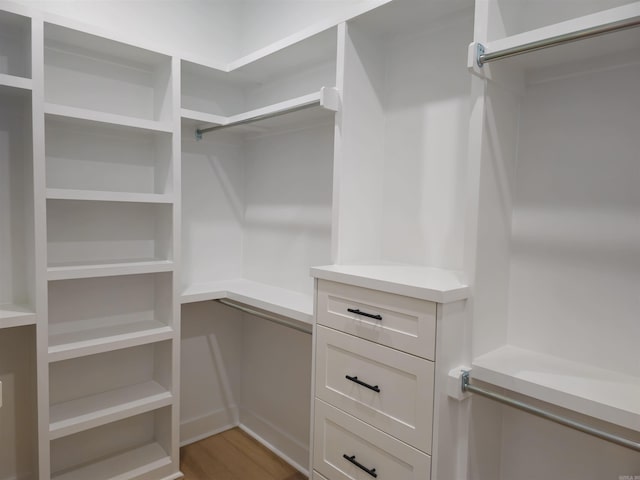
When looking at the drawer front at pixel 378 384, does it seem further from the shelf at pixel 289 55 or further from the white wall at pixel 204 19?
the white wall at pixel 204 19

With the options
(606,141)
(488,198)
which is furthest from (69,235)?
(606,141)

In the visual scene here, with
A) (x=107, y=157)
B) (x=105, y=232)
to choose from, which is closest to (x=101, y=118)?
(x=107, y=157)

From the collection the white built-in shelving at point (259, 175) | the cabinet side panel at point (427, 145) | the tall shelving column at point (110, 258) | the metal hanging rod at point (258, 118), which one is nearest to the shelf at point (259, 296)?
the white built-in shelving at point (259, 175)

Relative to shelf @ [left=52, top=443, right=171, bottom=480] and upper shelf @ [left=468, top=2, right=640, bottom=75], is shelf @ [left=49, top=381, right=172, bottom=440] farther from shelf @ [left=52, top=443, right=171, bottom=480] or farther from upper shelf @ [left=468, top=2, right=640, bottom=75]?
upper shelf @ [left=468, top=2, right=640, bottom=75]

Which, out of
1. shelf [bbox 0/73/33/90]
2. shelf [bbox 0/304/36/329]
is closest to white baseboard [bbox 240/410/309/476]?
shelf [bbox 0/304/36/329]

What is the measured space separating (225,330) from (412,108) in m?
1.82

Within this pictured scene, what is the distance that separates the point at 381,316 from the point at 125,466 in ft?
5.65

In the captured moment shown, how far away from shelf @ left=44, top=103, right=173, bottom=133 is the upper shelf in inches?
59.8

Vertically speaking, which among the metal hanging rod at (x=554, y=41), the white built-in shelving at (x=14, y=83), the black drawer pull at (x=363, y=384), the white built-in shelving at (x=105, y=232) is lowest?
the black drawer pull at (x=363, y=384)

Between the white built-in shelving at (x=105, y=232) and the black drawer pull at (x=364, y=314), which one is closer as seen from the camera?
the black drawer pull at (x=364, y=314)

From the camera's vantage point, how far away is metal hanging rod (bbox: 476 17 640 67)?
3.28 feet

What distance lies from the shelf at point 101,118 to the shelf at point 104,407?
139 centimetres

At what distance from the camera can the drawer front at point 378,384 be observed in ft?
4.31

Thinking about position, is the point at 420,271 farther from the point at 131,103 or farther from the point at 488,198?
the point at 131,103
